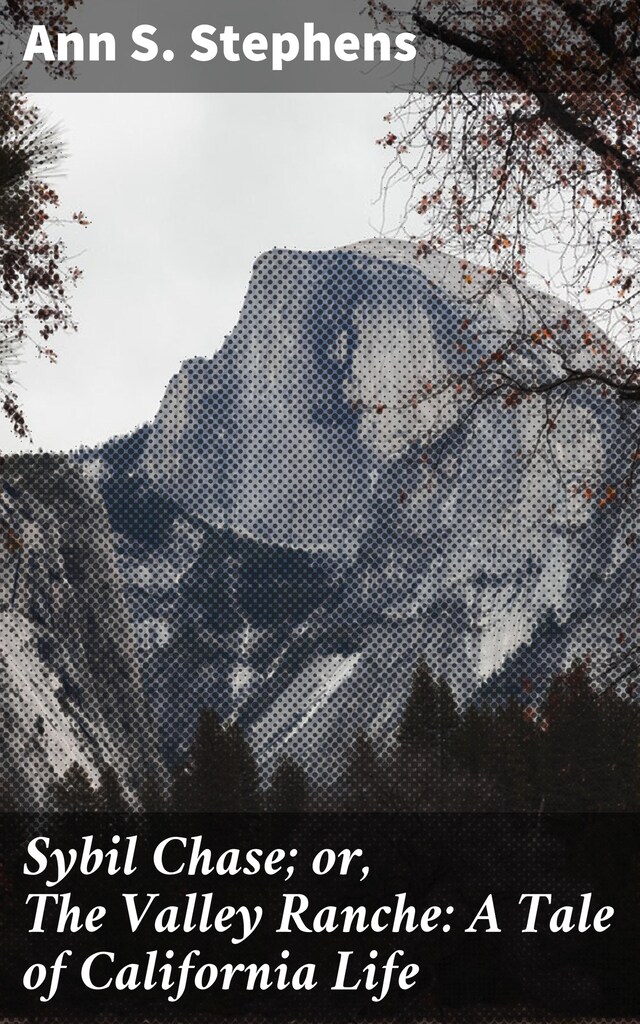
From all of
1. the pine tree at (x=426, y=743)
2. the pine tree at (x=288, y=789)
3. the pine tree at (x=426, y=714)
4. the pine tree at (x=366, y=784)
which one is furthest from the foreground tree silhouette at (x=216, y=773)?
the pine tree at (x=426, y=714)

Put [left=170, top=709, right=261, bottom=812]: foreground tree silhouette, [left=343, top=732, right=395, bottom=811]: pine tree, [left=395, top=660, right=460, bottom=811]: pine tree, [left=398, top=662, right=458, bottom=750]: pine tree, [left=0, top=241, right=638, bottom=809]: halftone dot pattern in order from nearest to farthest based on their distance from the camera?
1. [left=0, top=241, right=638, bottom=809]: halftone dot pattern
2. [left=343, top=732, right=395, bottom=811]: pine tree
3. [left=395, top=660, right=460, bottom=811]: pine tree
4. [left=398, top=662, right=458, bottom=750]: pine tree
5. [left=170, top=709, right=261, bottom=812]: foreground tree silhouette

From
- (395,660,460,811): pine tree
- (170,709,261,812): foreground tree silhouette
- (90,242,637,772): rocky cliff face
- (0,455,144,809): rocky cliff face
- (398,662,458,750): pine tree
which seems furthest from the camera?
(170,709,261,812): foreground tree silhouette

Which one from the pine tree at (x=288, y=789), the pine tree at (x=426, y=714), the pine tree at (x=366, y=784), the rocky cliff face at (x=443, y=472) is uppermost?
the pine tree at (x=426, y=714)

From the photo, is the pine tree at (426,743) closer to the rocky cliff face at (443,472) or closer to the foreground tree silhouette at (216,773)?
the foreground tree silhouette at (216,773)

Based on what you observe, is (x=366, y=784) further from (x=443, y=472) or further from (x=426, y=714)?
(x=443, y=472)

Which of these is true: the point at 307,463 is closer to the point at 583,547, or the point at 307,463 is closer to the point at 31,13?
the point at 583,547

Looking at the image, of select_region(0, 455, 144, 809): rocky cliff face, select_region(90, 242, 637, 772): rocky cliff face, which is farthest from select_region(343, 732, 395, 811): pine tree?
select_region(90, 242, 637, 772): rocky cliff face

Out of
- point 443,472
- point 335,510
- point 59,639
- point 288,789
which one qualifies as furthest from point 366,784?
point 443,472

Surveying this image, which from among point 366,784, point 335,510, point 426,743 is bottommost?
point 335,510

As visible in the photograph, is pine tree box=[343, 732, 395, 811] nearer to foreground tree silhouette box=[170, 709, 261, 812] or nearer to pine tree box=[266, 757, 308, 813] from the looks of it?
pine tree box=[266, 757, 308, 813]
